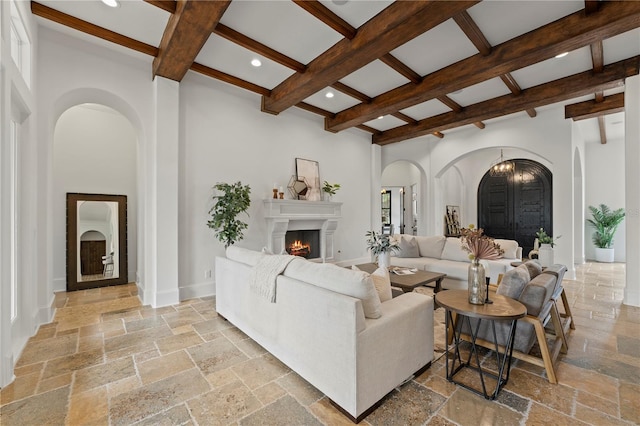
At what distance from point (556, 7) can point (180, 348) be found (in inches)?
201

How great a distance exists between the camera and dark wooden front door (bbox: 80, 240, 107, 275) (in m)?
5.00

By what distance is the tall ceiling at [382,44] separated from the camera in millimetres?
2873

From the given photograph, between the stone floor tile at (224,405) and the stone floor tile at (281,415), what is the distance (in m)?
0.06

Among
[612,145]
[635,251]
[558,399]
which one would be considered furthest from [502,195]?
[558,399]

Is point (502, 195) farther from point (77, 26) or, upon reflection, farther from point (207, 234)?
point (77, 26)

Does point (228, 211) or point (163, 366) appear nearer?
point (163, 366)

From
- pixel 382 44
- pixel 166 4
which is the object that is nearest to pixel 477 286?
pixel 382 44

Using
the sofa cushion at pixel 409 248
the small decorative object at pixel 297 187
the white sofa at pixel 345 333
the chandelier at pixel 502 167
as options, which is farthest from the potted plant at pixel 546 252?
the small decorative object at pixel 297 187

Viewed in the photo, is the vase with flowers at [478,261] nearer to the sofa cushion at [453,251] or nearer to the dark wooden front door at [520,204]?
the sofa cushion at [453,251]

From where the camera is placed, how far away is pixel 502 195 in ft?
28.8

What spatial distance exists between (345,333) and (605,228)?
9.43 meters

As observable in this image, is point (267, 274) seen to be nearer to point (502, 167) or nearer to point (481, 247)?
point (481, 247)

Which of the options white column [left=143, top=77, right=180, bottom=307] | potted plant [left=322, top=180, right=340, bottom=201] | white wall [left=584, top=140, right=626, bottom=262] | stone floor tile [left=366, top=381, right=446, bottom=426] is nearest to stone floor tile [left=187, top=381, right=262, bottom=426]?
stone floor tile [left=366, top=381, right=446, bottom=426]

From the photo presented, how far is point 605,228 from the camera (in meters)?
7.59
